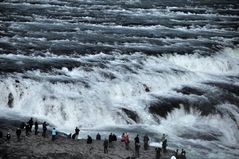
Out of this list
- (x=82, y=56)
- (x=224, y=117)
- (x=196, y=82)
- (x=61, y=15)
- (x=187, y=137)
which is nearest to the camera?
(x=187, y=137)

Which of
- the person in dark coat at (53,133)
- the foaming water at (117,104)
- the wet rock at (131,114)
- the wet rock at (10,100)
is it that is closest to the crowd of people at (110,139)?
the person in dark coat at (53,133)

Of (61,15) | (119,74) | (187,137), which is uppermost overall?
(61,15)

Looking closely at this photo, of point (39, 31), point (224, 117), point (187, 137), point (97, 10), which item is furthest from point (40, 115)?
point (97, 10)

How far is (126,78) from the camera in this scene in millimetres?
37969

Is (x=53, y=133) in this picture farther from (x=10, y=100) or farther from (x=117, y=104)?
(x=117, y=104)

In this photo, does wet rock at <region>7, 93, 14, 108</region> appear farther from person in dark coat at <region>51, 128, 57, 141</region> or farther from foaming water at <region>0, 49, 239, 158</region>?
person in dark coat at <region>51, 128, 57, 141</region>

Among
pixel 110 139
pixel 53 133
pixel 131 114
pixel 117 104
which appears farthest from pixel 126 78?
pixel 53 133

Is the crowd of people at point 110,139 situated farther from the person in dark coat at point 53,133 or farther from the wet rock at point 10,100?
the wet rock at point 10,100

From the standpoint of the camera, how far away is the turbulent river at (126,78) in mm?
31516

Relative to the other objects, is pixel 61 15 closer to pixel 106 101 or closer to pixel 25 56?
pixel 25 56

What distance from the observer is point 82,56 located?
43375 millimetres

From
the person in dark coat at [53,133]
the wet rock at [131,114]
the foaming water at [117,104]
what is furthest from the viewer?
the wet rock at [131,114]

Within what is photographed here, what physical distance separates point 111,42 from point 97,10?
2758 cm

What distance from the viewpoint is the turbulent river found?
31.5 meters
